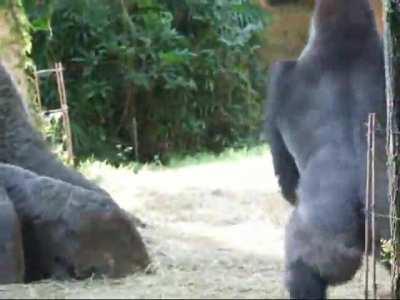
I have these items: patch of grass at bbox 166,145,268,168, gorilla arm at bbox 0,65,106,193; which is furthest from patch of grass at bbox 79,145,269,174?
gorilla arm at bbox 0,65,106,193

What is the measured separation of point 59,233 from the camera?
346 cm

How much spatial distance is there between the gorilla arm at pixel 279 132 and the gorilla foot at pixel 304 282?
336 millimetres

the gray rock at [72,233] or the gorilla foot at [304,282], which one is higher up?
the gorilla foot at [304,282]

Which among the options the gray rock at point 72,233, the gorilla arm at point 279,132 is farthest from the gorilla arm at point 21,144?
the gorilla arm at point 279,132

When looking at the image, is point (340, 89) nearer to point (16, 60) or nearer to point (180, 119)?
point (16, 60)

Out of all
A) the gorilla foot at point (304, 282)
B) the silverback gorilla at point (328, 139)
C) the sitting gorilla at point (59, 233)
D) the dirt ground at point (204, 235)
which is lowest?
the dirt ground at point (204, 235)

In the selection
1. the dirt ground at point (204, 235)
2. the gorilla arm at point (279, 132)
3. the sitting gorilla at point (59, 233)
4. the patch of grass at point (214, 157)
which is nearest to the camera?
the gorilla arm at point (279, 132)

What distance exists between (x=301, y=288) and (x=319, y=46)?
0.59 m

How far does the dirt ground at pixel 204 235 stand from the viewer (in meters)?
2.80

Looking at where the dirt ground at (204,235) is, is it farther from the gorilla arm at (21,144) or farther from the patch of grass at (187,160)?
the gorilla arm at (21,144)

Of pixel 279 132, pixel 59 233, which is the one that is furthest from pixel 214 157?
pixel 279 132

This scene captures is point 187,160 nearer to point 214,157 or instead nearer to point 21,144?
point 214,157

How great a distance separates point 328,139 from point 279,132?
174 millimetres

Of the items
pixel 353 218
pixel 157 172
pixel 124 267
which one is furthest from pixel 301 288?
pixel 157 172
